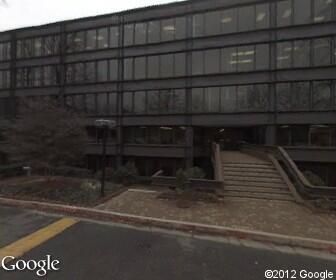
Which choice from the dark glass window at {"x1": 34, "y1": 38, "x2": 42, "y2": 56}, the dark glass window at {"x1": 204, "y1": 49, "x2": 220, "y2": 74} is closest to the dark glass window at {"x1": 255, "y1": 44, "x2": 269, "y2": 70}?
the dark glass window at {"x1": 204, "y1": 49, "x2": 220, "y2": 74}

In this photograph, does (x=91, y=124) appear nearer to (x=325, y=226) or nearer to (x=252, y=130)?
(x=252, y=130)

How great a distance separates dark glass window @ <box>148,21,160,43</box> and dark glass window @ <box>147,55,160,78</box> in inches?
66.0

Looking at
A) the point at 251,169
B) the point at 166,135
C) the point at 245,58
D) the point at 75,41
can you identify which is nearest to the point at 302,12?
the point at 245,58

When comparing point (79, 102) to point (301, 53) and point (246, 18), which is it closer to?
point (246, 18)

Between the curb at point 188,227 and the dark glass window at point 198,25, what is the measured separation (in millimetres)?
21302

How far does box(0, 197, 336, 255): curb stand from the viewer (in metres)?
7.25

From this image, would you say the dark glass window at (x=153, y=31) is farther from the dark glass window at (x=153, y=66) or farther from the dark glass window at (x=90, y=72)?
the dark glass window at (x=90, y=72)

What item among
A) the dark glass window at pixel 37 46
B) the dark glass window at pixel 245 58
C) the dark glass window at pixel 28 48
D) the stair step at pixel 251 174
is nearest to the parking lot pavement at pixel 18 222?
the stair step at pixel 251 174

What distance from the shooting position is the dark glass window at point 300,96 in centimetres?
2258

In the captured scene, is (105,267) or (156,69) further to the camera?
(156,69)

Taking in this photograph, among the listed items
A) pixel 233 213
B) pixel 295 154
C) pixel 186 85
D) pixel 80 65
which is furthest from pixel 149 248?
pixel 80 65

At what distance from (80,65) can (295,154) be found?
22.9 m

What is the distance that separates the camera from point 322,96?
72.7ft

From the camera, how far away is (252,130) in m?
28.6
